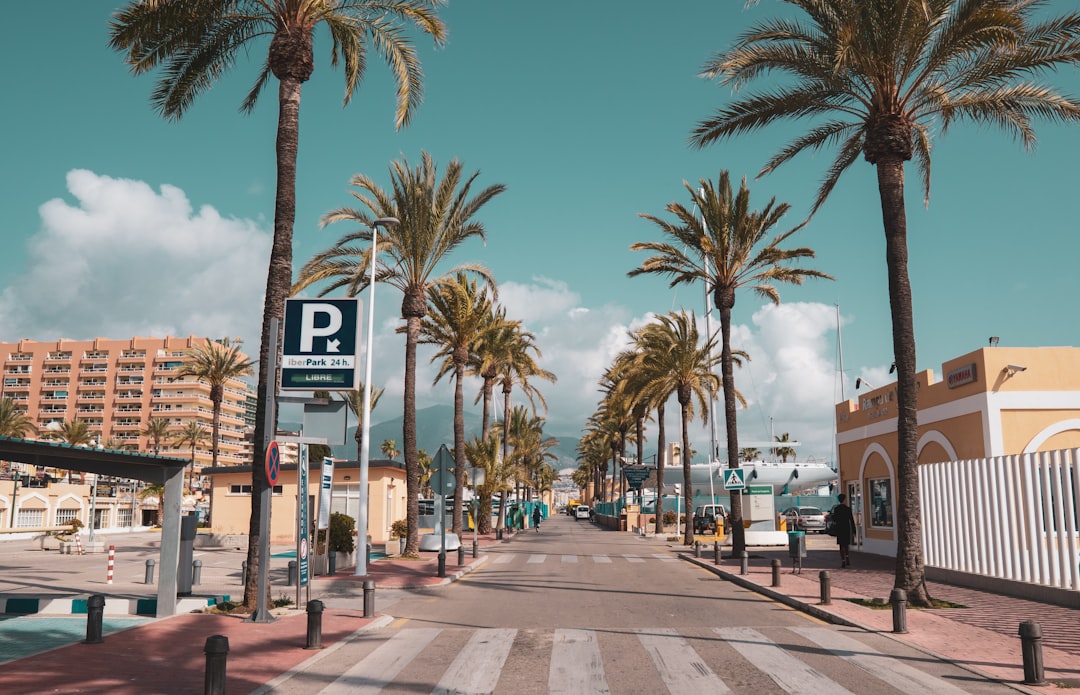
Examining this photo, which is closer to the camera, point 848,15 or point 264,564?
point 264,564

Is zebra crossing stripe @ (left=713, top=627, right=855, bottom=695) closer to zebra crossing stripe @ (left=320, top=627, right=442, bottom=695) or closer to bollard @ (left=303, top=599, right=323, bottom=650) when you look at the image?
zebra crossing stripe @ (left=320, top=627, right=442, bottom=695)

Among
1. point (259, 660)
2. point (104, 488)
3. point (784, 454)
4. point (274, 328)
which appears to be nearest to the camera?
point (259, 660)

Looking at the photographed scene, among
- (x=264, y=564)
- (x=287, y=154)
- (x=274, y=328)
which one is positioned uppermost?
(x=287, y=154)

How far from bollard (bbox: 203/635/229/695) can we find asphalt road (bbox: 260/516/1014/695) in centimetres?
107

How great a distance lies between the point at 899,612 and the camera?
476 inches

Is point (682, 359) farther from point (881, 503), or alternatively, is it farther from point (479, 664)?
point (479, 664)

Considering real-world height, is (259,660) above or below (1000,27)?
below

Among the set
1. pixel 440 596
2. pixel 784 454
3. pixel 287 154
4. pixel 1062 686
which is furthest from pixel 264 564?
pixel 784 454

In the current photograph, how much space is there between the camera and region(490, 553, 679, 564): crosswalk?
94.0ft

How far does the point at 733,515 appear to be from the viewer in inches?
1094

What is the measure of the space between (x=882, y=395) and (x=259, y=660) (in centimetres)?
2445

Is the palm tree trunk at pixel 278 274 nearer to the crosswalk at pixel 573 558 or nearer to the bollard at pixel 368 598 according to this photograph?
the bollard at pixel 368 598

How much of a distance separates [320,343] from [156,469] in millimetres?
3568

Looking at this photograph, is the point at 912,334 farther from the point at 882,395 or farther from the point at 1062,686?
the point at 882,395
